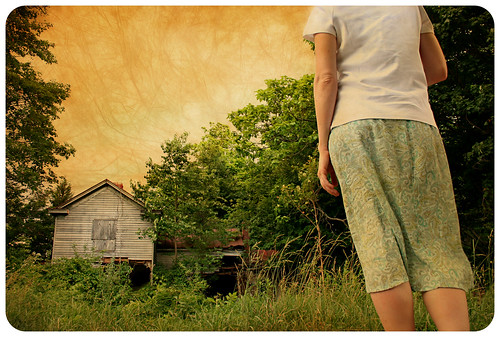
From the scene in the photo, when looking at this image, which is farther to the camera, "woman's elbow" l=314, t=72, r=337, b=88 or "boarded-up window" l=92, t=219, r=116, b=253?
"boarded-up window" l=92, t=219, r=116, b=253

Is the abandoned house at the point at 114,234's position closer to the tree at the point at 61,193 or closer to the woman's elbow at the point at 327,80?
the tree at the point at 61,193

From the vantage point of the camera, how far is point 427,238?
1.11 m

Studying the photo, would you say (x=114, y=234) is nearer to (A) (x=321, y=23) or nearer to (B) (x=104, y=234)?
(B) (x=104, y=234)

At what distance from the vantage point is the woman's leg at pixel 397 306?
106 centimetres

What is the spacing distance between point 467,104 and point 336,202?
168 cm

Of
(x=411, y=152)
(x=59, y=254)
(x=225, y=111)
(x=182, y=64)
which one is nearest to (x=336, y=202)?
(x=225, y=111)

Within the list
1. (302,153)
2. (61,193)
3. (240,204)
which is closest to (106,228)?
(61,193)

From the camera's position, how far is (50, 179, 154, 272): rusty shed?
3436mm

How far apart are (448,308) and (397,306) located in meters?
0.13

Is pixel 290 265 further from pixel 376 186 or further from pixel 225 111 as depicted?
pixel 376 186

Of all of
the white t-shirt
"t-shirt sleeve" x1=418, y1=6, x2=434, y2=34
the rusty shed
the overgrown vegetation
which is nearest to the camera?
the white t-shirt

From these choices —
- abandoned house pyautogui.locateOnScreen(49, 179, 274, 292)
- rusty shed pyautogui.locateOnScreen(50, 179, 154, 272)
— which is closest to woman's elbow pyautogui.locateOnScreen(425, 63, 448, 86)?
abandoned house pyautogui.locateOnScreen(49, 179, 274, 292)

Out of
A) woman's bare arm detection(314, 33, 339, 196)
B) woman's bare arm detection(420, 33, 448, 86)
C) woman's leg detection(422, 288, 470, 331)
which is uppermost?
woman's bare arm detection(420, 33, 448, 86)

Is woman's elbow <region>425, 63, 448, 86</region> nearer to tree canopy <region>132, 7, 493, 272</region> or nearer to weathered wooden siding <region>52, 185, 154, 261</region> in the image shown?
tree canopy <region>132, 7, 493, 272</region>
